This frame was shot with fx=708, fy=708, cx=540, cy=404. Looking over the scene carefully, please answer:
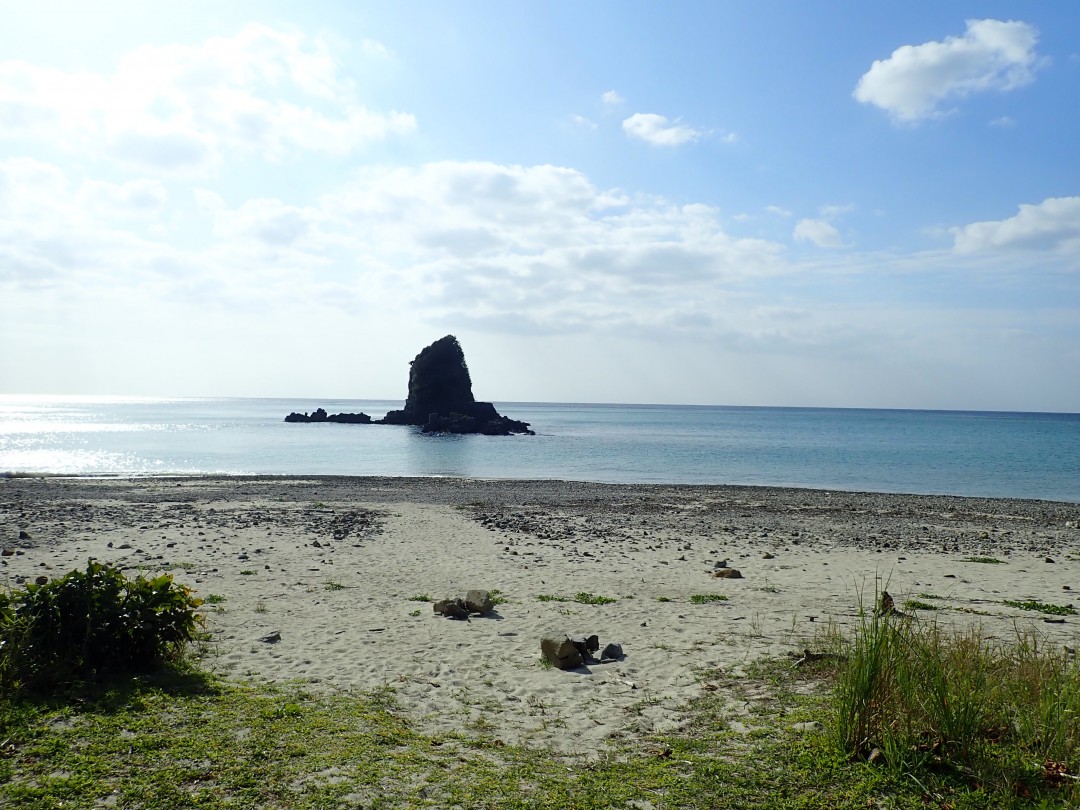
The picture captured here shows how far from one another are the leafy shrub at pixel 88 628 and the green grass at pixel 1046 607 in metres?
13.2

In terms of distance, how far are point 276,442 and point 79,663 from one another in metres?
74.0

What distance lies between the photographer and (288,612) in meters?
11.4

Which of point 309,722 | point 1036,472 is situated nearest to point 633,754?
point 309,722

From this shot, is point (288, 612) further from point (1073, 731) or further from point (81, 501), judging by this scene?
point (81, 501)

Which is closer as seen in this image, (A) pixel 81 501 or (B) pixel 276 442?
(A) pixel 81 501

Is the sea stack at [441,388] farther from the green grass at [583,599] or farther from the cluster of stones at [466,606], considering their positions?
the cluster of stones at [466,606]

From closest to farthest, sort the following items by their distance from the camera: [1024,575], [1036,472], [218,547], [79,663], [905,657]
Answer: [905,657], [79,663], [1024,575], [218,547], [1036,472]

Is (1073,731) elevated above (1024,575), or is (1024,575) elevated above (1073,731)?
(1073,731)

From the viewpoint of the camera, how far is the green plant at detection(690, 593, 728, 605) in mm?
12703

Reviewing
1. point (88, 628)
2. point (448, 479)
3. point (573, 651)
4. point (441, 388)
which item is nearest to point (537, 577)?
point (573, 651)

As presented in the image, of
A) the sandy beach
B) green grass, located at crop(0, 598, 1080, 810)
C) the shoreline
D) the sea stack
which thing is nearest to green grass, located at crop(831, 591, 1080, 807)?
green grass, located at crop(0, 598, 1080, 810)

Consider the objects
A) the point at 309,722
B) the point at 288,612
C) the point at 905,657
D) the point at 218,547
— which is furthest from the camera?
the point at 218,547

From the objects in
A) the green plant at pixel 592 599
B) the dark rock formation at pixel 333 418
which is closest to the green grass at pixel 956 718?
the green plant at pixel 592 599

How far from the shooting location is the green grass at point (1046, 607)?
1208 centimetres
